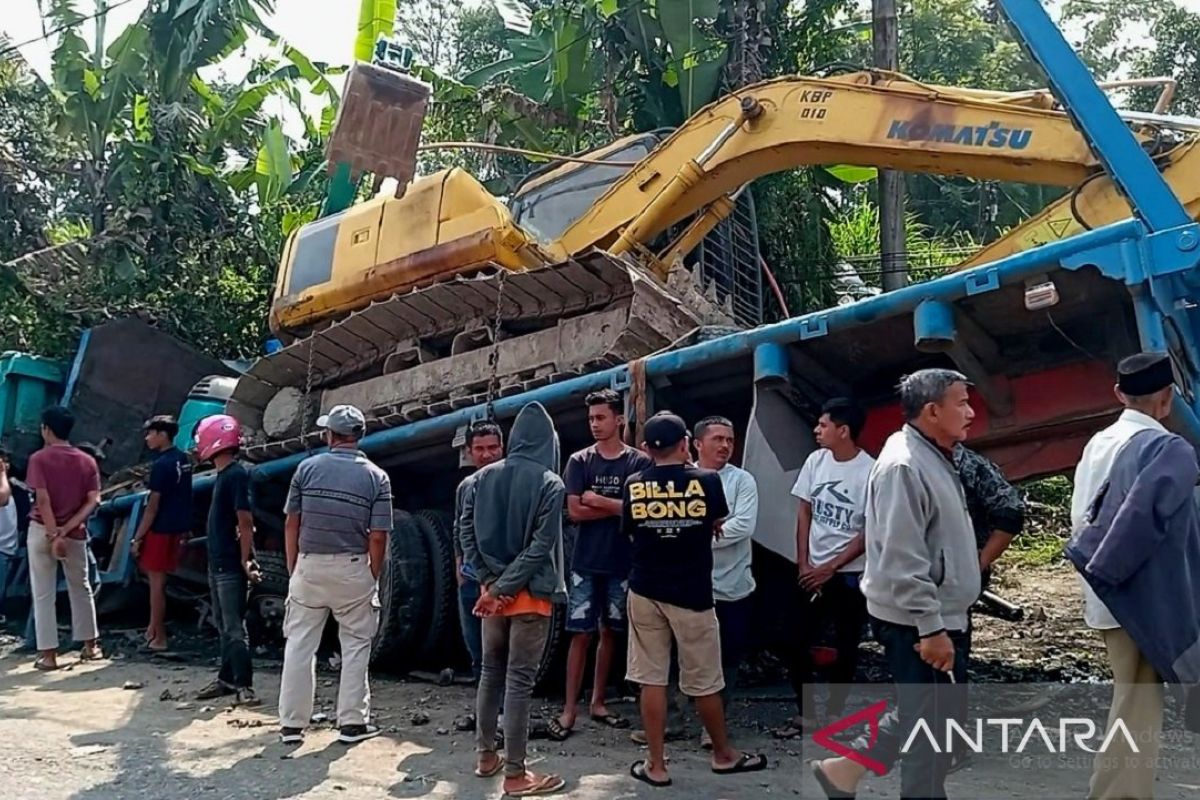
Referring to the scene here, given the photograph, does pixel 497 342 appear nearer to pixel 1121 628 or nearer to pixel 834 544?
pixel 834 544

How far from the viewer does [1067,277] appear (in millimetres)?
4883

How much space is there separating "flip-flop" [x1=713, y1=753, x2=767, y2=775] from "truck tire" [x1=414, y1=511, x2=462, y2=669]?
116 inches

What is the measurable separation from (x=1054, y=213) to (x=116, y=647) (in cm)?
700

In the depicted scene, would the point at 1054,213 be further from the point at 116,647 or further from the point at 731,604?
the point at 116,647

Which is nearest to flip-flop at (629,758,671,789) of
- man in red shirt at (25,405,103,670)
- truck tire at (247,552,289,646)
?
truck tire at (247,552,289,646)

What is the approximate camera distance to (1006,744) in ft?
15.8

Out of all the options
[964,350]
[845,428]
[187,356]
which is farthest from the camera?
[187,356]

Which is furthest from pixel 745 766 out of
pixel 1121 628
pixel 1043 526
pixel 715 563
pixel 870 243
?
pixel 870 243

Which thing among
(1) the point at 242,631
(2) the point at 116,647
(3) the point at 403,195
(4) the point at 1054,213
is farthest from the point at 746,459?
(2) the point at 116,647

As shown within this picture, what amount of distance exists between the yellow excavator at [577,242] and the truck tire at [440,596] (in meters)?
0.80

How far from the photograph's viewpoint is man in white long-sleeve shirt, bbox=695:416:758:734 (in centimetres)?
504

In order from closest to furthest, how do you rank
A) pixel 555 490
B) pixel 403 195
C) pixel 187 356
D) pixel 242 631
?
1. pixel 555 490
2. pixel 242 631
3. pixel 403 195
4. pixel 187 356

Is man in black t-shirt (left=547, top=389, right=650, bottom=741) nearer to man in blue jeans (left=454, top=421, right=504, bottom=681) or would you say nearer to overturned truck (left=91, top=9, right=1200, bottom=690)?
man in blue jeans (left=454, top=421, right=504, bottom=681)

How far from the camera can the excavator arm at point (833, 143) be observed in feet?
19.4
